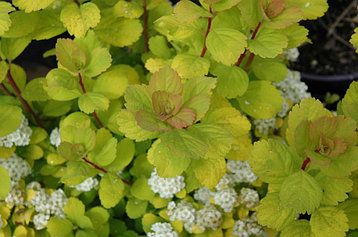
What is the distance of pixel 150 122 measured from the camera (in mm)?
763

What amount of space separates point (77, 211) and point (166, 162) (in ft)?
1.37

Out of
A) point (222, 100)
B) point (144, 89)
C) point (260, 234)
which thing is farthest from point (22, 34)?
point (260, 234)

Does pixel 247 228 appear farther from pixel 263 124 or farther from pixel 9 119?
pixel 9 119

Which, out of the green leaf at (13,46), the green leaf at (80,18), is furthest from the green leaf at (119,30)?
the green leaf at (13,46)

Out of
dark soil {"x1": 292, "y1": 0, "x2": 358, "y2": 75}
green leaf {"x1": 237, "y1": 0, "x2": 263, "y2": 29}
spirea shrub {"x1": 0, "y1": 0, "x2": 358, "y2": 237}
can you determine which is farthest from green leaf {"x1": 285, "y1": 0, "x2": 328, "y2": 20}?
dark soil {"x1": 292, "y1": 0, "x2": 358, "y2": 75}

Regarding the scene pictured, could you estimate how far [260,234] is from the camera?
3.53 ft

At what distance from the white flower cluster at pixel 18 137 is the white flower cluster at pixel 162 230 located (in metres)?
0.47

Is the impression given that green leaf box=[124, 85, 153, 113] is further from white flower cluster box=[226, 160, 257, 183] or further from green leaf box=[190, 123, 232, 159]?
white flower cluster box=[226, 160, 257, 183]

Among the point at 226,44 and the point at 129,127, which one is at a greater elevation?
the point at 226,44

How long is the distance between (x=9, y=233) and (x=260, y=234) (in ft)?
2.53

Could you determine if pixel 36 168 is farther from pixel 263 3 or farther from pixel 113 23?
pixel 263 3

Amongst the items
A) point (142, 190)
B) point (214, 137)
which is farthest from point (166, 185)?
point (214, 137)

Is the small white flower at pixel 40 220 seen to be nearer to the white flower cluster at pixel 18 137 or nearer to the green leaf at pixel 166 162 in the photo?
the white flower cluster at pixel 18 137

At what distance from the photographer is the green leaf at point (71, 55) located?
926 mm
